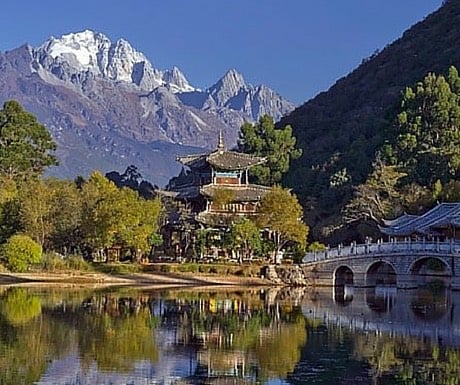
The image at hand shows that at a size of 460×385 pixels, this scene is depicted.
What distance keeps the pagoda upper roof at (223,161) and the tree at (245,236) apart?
9.10m

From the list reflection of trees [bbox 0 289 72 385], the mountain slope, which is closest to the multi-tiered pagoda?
the mountain slope

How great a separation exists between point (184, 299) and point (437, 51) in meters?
79.0

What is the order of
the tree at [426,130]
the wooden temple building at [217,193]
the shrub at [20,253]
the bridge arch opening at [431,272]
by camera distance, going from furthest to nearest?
the tree at [426,130], the wooden temple building at [217,193], the shrub at [20,253], the bridge arch opening at [431,272]

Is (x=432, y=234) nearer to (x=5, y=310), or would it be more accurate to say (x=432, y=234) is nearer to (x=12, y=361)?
(x=5, y=310)

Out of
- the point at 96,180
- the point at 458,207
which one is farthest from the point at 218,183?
the point at 458,207

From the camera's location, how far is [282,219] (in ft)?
215

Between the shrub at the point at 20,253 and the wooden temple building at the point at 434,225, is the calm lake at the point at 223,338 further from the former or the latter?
the wooden temple building at the point at 434,225

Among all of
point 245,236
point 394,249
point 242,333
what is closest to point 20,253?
point 245,236

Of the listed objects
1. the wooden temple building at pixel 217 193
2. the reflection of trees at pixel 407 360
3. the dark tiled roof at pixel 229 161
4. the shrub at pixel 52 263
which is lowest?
the reflection of trees at pixel 407 360

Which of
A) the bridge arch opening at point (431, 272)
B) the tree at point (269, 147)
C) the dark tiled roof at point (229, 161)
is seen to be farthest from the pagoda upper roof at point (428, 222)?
the tree at point (269, 147)

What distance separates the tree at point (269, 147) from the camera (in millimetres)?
89688

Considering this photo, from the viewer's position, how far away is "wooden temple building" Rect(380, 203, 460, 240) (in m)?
61.2

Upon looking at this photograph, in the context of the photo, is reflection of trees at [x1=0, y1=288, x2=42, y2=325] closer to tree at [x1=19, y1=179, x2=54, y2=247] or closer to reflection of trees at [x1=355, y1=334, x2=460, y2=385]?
tree at [x1=19, y1=179, x2=54, y2=247]

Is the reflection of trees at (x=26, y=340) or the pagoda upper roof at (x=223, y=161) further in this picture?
the pagoda upper roof at (x=223, y=161)
